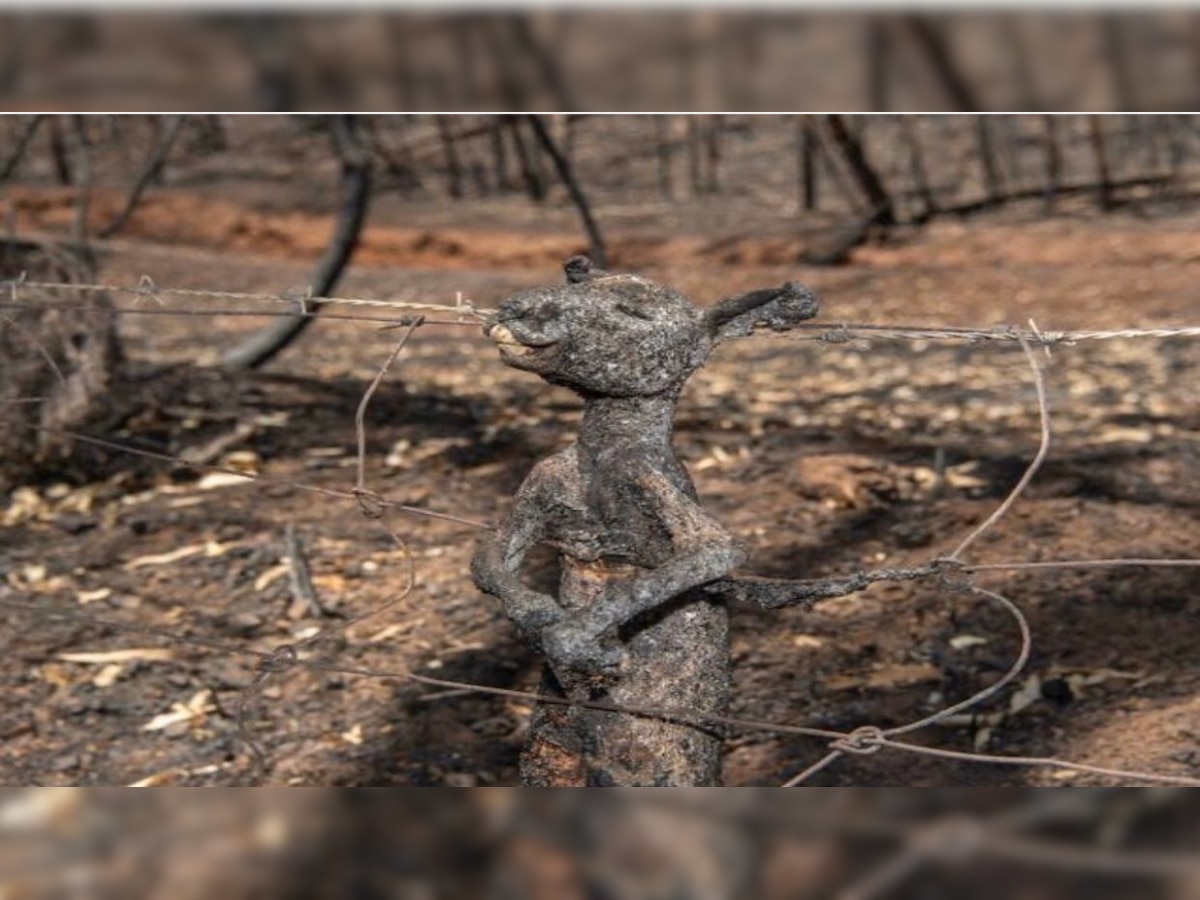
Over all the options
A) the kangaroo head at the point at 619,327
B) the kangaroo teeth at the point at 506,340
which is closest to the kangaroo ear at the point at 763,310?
the kangaroo head at the point at 619,327

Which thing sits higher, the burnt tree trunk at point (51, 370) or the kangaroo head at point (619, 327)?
the kangaroo head at point (619, 327)

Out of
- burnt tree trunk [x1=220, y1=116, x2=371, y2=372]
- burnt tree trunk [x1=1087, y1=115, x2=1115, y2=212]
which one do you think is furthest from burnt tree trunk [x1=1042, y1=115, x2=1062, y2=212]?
burnt tree trunk [x1=220, y1=116, x2=371, y2=372]

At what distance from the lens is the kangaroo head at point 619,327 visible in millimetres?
2086

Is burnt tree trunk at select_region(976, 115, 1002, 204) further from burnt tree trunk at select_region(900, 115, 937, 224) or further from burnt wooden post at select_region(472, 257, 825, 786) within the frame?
burnt wooden post at select_region(472, 257, 825, 786)

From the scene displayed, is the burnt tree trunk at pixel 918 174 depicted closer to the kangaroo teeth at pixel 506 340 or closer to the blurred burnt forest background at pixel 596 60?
the kangaroo teeth at pixel 506 340

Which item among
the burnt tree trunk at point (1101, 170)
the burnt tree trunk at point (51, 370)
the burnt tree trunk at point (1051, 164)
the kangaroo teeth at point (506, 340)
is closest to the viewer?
the kangaroo teeth at point (506, 340)

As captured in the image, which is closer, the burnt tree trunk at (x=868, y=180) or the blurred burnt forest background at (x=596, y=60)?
the blurred burnt forest background at (x=596, y=60)

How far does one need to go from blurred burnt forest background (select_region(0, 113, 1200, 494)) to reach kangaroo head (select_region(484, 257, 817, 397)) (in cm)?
405

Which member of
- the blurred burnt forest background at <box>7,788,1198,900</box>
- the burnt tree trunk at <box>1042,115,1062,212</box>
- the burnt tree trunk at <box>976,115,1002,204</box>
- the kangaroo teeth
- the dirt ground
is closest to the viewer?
the blurred burnt forest background at <box>7,788,1198,900</box>

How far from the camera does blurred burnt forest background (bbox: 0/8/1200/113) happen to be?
1.25 metres

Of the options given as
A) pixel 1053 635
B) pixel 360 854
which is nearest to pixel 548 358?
pixel 360 854

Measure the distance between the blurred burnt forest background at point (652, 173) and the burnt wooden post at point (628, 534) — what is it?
4.08 metres

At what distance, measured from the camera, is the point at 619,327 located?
6.92ft

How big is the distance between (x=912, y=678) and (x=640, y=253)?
3836 mm
